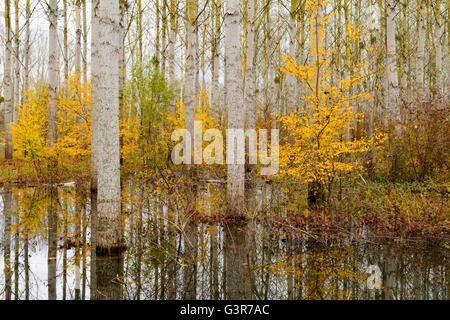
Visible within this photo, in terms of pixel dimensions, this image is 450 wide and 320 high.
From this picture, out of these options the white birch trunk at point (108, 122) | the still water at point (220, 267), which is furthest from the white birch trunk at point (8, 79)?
the white birch trunk at point (108, 122)

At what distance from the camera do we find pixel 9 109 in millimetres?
16484

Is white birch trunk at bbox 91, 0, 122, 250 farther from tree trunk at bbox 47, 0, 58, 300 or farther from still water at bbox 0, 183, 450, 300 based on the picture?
tree trunk at bbox 47, 0, 58, 300

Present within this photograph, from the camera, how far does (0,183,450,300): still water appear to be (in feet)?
11.5

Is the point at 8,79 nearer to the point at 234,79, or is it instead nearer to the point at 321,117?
the point at 234,79

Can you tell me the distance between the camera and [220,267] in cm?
428

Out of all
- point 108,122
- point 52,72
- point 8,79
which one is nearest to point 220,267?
point 108,122

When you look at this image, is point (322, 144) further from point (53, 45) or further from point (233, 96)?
point (53, 45)

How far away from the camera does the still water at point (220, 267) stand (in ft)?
11.5

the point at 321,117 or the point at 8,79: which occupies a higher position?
the point at 8,79
